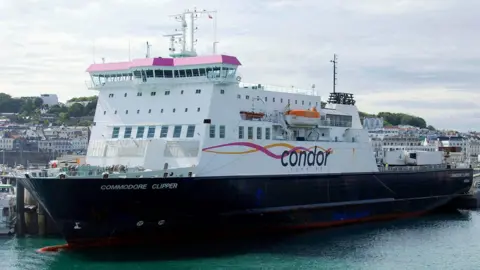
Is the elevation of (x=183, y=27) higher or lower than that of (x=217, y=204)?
higher

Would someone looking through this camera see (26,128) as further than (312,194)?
Yes

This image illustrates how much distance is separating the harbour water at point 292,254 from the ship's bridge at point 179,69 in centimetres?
618

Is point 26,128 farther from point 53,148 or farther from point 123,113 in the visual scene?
point 123,113

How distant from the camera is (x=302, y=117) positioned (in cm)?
2717

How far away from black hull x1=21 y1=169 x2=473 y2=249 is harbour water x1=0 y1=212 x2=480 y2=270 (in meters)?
0.63

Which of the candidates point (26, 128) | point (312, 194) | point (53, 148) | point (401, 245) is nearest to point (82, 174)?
point (312, 194)

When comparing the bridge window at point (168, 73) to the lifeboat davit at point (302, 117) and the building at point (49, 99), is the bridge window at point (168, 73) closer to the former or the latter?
the lifeboat davit at point (302, 117)

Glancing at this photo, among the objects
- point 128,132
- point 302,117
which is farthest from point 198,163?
point 302,117

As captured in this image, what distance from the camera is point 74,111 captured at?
117 m

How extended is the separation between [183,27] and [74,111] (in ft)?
313

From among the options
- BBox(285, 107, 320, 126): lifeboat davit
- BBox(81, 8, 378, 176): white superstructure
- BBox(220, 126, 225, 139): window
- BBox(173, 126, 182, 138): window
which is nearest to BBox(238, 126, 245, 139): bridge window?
BBox(81, 8, 378, 176): white superstructure

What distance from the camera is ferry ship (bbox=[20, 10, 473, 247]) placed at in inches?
837

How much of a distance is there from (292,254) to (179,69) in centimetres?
802

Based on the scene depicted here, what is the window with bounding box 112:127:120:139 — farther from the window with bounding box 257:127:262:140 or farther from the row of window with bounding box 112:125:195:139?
the window with bounding box 257:127:262:140
